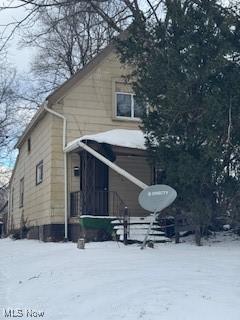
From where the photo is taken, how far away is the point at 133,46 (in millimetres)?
12523

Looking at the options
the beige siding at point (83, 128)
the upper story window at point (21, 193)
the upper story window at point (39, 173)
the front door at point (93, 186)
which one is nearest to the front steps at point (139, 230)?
the front door at point (93, 186)

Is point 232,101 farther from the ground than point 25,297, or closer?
farther from the ground

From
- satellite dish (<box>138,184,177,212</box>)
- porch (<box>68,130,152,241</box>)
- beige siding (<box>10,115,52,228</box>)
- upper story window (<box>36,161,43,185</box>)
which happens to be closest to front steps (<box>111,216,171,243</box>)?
porch (<box>68,130,152,241</box>)

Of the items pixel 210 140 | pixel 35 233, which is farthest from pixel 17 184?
pixel 210 140

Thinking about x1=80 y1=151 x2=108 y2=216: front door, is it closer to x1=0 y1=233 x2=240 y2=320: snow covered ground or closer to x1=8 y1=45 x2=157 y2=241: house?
x1=8 y1=45 x2=157 y2=241: house

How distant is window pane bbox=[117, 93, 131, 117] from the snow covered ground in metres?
7.67

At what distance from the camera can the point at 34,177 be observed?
20250 millimetres

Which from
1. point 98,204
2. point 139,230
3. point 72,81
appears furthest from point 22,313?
point 72,81

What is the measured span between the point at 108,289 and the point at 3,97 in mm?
32157

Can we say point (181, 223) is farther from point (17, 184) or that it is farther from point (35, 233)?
point (17, 184)

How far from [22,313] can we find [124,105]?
1237 centimetres

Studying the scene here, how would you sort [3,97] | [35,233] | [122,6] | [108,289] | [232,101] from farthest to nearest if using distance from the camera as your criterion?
1. [3,97]
2. [35,233]
3. [122,6]
4. [232,101]
5. [108,289]

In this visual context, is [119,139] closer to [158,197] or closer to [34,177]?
[158,197]

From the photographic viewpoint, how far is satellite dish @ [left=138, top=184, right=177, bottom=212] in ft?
35.1
